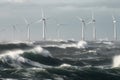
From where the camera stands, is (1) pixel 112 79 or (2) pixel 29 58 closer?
(1) pixel 112 79

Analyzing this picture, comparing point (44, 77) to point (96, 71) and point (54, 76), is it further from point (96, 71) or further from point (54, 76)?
point (96, 71)

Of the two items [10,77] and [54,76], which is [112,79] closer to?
[54,76]

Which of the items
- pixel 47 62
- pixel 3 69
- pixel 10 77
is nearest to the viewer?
pixel 10 77

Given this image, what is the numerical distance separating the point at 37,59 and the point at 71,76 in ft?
87.9

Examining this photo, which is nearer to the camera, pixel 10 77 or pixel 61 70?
pixel 10 77

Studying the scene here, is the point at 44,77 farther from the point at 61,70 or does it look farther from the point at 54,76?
the point at 61,70

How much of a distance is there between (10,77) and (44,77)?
13.0 ft

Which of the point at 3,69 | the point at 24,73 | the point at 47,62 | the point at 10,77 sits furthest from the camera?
the point at 47,62

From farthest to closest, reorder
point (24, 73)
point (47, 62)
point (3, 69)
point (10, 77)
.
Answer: point (47, 62)
point (3, 69)
point (24, 73)
point (10, 77)

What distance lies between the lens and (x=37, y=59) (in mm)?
91562

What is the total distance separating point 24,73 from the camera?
6556 cm

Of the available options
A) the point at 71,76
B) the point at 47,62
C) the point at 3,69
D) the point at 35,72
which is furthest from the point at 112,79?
the point at 47,62

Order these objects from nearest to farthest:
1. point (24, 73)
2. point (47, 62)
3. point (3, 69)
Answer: point (24, 73)
point (3, 69)
point (47, 62)

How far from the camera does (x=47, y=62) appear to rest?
89750 mm
